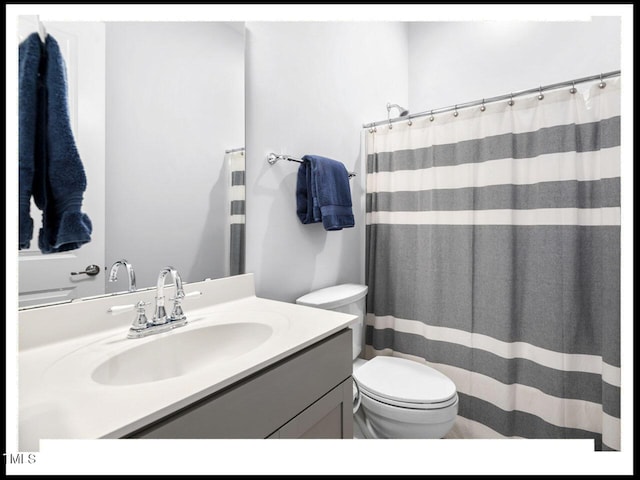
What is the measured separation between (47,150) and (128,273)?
1.26 feet

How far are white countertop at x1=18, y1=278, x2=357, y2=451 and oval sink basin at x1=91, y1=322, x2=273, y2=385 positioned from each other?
12 mm

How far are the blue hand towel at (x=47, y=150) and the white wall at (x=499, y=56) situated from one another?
84.7 inches

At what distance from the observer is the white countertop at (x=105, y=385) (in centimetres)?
48

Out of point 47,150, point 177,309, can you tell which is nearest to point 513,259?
point 177,309

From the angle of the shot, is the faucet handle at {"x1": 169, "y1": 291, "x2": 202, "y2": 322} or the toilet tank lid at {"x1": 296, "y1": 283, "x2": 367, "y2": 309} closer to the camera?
the faucet handle at {"x1": 169, "y1": 291, "x2": 202, "y2": 322}

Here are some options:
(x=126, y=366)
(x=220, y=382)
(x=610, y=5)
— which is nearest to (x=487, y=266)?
(x=610, y=5)

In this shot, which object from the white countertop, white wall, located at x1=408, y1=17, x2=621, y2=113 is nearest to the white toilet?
the white countertop

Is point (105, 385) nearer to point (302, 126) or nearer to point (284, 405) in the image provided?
point (284, 405)

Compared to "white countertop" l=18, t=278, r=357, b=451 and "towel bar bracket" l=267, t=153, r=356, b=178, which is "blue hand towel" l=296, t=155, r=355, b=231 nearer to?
"towel bar bracket" l=267, t=153, r=356, b=178

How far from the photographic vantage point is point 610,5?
66 centimetres

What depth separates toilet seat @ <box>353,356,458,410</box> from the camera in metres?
1.16

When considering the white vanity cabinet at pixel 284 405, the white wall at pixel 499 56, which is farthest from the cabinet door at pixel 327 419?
the white wall at pixel 499 56

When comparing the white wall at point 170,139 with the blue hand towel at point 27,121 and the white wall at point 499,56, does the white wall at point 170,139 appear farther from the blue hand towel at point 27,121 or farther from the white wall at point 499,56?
the white wall at point 499,56

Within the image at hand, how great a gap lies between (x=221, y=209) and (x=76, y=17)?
2.08 feet
